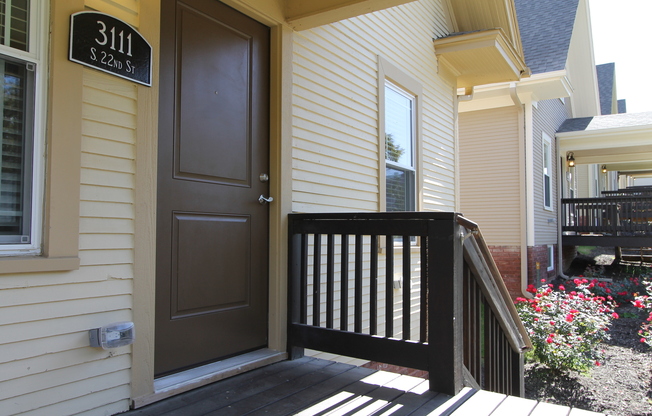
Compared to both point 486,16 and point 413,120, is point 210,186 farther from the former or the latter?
point 486,16

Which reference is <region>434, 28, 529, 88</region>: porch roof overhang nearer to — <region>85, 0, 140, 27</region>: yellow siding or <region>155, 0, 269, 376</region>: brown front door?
<region>155, 0, 269, 376</region>: brown front door

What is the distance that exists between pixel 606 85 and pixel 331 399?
2573 cm

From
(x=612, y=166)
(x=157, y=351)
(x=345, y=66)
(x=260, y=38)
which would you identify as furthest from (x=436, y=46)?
(x=612, y=166)

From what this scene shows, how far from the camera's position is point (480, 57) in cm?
635

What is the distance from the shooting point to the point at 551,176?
12.0m

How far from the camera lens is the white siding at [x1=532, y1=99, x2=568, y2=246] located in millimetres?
10641

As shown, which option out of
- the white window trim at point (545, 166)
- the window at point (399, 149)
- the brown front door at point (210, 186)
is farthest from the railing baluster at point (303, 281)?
the white window trim at point (545, 166)

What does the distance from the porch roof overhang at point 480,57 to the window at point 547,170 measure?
5.03m

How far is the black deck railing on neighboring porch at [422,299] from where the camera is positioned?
8.73 feet

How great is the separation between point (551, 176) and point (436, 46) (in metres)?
7.12

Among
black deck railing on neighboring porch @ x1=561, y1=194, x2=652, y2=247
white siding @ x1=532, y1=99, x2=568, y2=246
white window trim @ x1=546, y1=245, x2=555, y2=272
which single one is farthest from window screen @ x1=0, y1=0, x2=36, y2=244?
black deck railing on neighboring porch @ x1=561, y1=194, x2=652, y2=247

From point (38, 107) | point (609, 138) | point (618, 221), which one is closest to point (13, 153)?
point (38, 107)

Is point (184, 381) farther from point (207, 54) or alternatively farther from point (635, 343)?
point (635, 343)

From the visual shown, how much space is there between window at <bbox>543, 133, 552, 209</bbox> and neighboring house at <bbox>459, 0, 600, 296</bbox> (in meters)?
0.02
